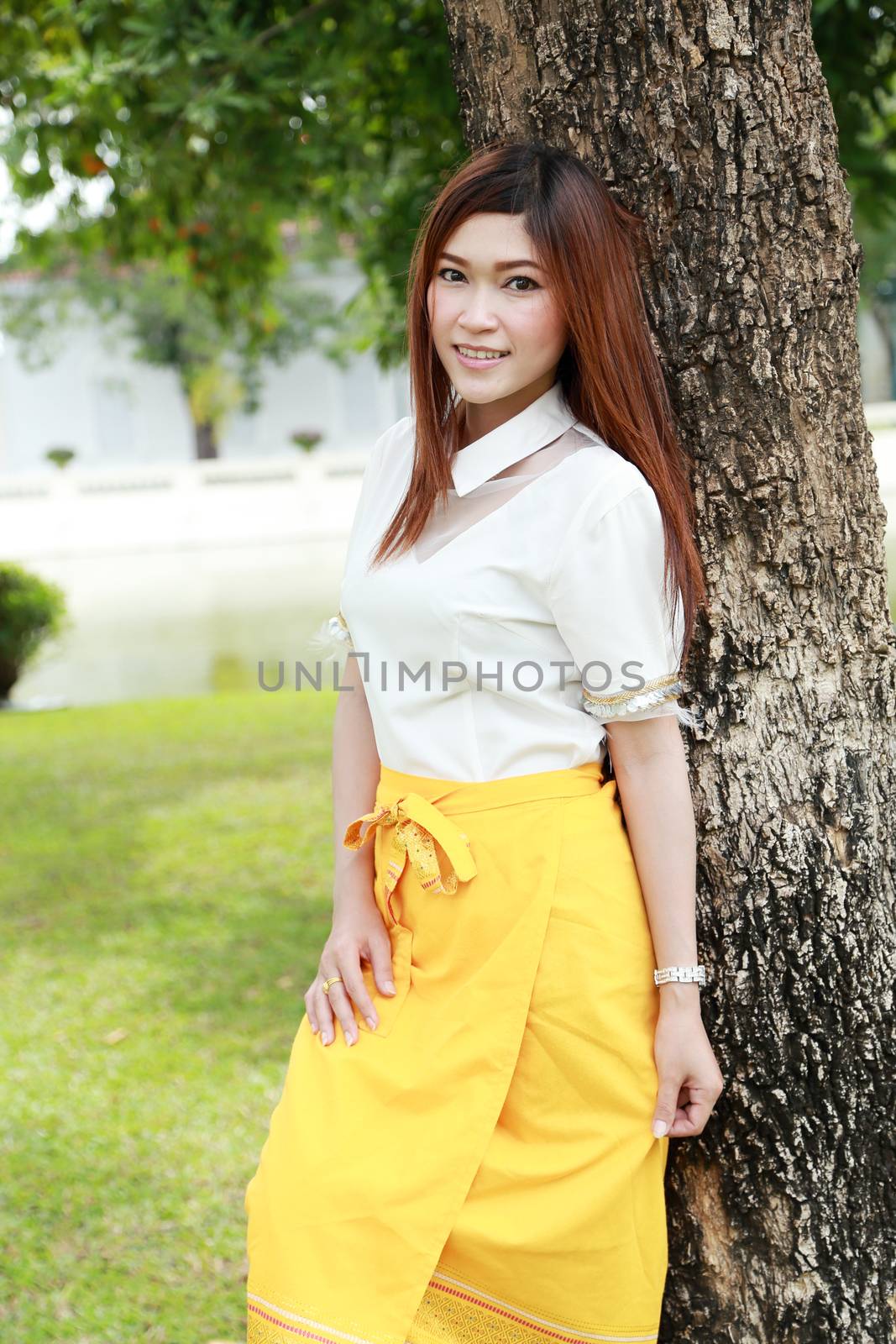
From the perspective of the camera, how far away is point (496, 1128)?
1593 millimetres

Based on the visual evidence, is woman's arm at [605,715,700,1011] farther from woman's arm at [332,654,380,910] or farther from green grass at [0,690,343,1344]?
green grass at [0,690,343,1344]

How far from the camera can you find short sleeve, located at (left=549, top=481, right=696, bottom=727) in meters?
1.49

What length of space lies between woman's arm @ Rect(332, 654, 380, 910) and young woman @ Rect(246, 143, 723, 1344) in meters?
0.17

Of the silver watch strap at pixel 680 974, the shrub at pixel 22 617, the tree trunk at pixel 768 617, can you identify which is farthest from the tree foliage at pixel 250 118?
the shrub at pixel 22 617

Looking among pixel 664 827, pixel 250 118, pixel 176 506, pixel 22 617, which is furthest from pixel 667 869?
pixel 176 506

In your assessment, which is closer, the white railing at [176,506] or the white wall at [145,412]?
the white railing at [176,506]

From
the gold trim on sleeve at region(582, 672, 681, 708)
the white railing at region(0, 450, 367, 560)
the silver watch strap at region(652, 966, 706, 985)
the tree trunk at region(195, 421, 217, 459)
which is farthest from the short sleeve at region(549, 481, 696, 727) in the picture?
the tree trunk at region(195, 421, 217, 459)

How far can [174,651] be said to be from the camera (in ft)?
36.0

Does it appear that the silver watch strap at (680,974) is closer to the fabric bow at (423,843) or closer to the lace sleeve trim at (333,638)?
the fabric bow at (423,843)

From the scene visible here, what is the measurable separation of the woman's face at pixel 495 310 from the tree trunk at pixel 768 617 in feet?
0.72

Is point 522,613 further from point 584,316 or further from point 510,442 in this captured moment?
point 584,316

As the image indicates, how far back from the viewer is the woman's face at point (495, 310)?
5.07 feet

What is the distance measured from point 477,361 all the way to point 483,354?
12mm

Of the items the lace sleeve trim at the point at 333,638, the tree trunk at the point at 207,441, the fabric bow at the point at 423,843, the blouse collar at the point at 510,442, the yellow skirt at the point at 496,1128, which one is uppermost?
the tree trunk at the point at 207,441
